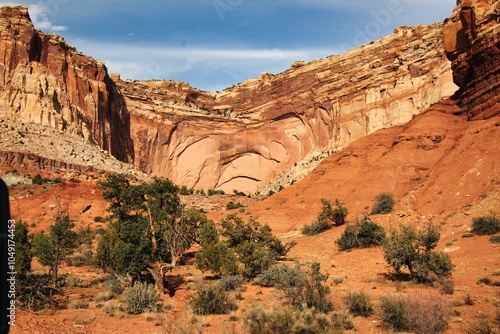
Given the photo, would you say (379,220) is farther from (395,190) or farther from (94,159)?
(94,159)

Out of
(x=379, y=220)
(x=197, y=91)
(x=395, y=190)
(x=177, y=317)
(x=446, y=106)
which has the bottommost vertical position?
(x=177, y=317)

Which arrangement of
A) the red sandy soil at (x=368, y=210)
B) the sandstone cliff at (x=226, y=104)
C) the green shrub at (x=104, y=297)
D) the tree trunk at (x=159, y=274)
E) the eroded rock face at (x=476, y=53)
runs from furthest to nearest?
1. the sandstone cliff at (x=226, y=104)
2. the eroded rock face at (x=476, y=53)
3. the tree trunk at (x=159, y=274)
4. the green shrub at (x=104, y=297)
5. the red sandy soil at (x=368, y=210)

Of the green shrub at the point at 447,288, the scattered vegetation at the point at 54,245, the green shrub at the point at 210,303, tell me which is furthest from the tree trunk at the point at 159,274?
the green shrub at the point at 447,288

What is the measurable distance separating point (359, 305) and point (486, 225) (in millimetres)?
11503

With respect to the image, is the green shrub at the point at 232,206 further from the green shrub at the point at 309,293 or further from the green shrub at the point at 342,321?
the green shrub at the point at 342,321

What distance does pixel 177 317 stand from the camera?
12.0m

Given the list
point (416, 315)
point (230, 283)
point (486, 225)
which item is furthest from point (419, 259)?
point (230, 283)

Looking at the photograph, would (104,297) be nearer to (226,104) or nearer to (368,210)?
(368,210)

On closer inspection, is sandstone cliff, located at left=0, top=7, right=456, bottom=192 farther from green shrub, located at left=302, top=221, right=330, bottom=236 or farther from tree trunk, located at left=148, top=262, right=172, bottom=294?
tree trunk, located at left=148, top=262, right=172, bottom=294

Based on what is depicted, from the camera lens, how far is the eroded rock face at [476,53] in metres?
27.5

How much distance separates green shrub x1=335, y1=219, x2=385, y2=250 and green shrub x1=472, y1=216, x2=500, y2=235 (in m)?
4.46

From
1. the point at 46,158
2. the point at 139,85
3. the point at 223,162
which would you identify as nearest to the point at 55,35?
the point at 139,85

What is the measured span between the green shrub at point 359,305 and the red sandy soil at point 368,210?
0.41 m

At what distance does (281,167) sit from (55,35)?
38402 millimetres
